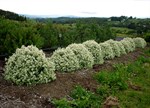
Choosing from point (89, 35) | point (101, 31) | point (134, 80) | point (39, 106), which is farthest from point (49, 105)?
point (101, 31)

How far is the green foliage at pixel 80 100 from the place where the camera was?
26.0 feet

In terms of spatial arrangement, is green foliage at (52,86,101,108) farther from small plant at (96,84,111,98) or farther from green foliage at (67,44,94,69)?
green foliage at (67,44,94,69)

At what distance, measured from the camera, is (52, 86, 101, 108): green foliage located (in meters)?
7.93

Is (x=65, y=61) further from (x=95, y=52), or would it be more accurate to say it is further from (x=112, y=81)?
(x=95, y=52)

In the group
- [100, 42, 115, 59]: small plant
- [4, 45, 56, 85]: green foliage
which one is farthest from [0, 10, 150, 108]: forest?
[100, 42, 115, 59]: small plant

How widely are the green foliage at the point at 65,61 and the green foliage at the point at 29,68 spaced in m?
1.63

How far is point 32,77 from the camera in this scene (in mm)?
8922

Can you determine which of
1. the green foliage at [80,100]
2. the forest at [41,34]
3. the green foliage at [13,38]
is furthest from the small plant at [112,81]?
the forest at [41,34]

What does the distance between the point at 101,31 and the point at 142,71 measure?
15855mm

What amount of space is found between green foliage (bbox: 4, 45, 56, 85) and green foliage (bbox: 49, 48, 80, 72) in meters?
1.63

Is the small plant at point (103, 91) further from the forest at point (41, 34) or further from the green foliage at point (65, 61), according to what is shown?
the forest at point (41, 34)

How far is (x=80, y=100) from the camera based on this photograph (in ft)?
27.9

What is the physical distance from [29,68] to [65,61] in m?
2.38

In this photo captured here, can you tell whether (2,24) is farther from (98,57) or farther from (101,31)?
(101,31)
